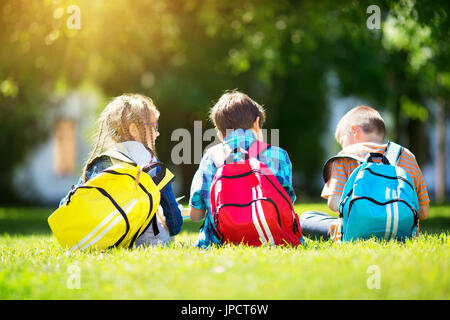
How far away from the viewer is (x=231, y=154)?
13.1 ft

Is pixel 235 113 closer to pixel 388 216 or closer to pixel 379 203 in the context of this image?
pixel 379 203

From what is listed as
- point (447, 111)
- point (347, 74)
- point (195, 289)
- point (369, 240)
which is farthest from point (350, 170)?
point (447, 111)

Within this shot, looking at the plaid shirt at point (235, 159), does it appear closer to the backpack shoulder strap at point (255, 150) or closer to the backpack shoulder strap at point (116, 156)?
the backpack shoulder strap at point (255, 150)

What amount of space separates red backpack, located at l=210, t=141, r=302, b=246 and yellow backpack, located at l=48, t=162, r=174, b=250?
52 cm

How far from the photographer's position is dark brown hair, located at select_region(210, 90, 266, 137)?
162 inches

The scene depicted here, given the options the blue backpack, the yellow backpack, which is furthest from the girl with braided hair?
the blue backpack

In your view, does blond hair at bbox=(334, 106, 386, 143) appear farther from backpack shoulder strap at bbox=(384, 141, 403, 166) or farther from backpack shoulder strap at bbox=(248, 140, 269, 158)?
backpack shoulder strap at bbox=(248, 140, 269, 158)

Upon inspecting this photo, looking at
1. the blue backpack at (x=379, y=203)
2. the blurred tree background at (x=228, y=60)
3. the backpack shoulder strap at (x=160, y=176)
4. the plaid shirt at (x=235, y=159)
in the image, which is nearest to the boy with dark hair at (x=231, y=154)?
the plaid shirt at (x=235, y=159)

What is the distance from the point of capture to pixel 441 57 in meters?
10.5

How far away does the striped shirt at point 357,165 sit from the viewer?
13.6ft

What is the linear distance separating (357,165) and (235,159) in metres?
1.04

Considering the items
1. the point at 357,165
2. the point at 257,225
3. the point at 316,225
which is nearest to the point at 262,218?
the point at 257,225

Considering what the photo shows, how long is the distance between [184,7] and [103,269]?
901 centimetres

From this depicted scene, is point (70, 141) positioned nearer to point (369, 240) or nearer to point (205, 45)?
point (205, 45)
